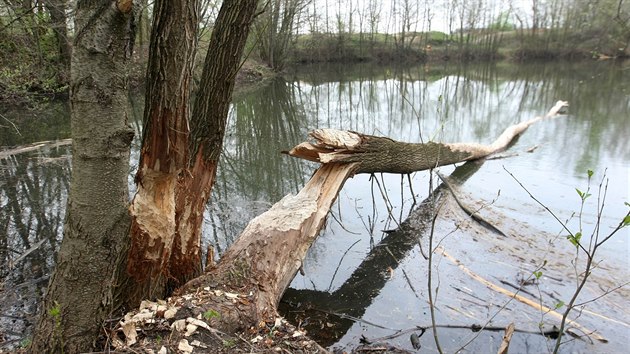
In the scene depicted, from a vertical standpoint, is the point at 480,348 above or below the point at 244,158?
below

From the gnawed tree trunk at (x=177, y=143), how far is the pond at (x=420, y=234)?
1082 millimetres

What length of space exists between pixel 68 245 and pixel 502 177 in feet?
22.9

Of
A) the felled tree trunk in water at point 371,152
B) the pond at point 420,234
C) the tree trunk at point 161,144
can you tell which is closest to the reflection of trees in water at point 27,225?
the pond at point 420,234

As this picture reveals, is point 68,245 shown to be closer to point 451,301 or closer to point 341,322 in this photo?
point 341,322

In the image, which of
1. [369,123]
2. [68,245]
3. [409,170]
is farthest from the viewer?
[369,123]

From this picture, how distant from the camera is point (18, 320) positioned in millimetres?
3148

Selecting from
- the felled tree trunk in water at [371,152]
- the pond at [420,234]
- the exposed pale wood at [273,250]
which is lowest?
the pond at [420,234]

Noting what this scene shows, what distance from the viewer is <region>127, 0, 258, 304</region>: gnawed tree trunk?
2338 millimetres

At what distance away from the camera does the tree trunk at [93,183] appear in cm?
192

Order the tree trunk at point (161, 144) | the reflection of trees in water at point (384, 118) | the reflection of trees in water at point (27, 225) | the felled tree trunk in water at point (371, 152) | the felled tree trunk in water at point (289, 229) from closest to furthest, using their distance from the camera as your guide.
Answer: the tree trunk at point (161, 144), the felled tree trunk in water at point (289, 229), the reflection of trees in water at point (27, 225), the felled tree trunk in water at point (371, 152), the reflection of trees in water at point (384, 118)

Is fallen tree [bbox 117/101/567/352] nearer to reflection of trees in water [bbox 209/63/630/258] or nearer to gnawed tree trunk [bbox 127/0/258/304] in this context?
gnawed tree trunk [bbox 127/0/258/304]

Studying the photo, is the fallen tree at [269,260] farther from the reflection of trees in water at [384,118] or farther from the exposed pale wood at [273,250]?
the reflection of trees in water at [384,118]

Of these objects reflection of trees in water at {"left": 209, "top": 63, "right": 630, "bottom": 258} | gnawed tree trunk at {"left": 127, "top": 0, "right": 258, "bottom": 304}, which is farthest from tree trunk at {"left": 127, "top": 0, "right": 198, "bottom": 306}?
reflection of trees in water at {"left": 209, "top": 63, "right": 630, "bottom": 258}

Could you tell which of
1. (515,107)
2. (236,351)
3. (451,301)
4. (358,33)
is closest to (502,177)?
(451,301)
